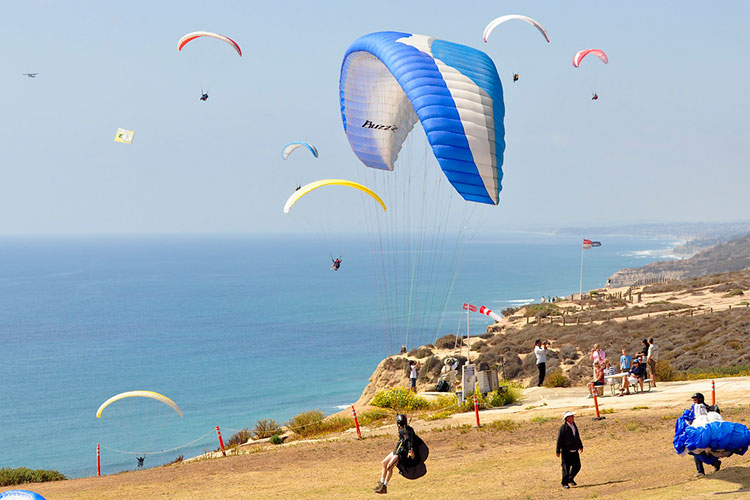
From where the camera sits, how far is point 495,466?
13.5 m

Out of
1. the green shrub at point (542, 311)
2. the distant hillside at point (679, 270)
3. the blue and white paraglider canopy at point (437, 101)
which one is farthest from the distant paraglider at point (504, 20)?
the distant hillside at point (679, 270)

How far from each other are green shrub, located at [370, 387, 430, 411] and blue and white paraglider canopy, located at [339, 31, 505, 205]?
25.8ft

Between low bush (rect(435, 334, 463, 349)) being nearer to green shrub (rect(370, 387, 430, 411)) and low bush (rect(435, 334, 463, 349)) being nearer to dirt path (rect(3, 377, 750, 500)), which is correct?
green shrub (rect(370, 387, 430, 411))

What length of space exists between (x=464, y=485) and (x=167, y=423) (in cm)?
3961

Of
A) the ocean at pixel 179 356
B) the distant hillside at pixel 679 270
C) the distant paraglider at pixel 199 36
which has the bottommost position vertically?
the ocean at pixel 179 356

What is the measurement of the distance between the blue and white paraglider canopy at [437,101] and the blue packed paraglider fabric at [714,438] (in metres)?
6.18

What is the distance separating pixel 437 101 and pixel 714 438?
854 cm

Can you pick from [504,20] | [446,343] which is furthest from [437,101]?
[446,343]

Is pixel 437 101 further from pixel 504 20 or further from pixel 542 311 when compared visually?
pixel 542 311

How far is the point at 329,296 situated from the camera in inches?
5020

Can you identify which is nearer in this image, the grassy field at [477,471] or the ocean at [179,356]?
the grassy field at [477,471]

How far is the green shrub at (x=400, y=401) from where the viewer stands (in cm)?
2219

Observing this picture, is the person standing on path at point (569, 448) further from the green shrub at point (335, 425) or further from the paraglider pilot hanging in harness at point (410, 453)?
the green shrub at point (335, 425)

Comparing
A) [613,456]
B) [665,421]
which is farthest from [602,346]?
[613,456]
